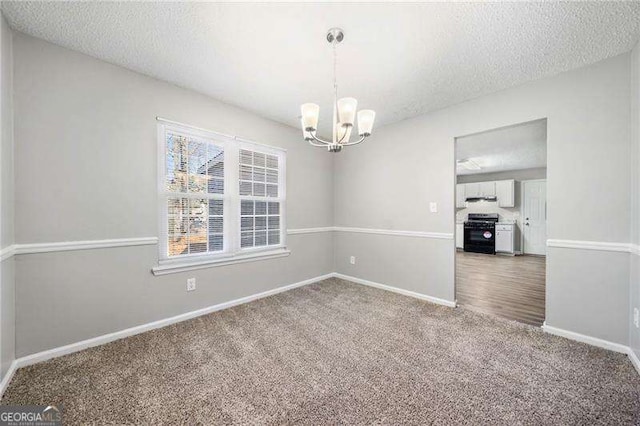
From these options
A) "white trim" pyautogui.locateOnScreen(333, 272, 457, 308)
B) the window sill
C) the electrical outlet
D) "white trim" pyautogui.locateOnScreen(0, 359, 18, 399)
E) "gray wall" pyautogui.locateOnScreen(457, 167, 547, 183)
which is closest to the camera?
"white trim" pyautogui.locateOnScreen(0, 359, 18, 399)

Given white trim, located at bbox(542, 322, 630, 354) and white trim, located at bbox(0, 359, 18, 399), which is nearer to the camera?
white trim, located at bbox(0, 359, 18, 399)

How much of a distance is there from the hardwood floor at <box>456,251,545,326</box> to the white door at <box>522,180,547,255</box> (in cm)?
71

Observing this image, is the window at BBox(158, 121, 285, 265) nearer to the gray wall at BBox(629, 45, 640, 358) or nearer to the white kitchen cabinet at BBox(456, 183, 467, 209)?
the gray wall at BBox(629, 45, 640, 358)

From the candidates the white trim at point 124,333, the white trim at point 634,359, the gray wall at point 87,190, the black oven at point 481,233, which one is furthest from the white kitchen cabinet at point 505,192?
the gray wall at point 87,190

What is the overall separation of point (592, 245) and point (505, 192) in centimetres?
566

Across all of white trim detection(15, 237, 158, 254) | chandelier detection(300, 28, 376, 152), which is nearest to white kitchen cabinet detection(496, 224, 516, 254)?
chandelier detection(300, 28, 376, 152)

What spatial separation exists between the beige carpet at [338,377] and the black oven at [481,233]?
513 cm

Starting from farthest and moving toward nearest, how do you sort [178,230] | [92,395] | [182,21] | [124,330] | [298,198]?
[298,198], [178,230], [124,330], [182,21], [92,395]

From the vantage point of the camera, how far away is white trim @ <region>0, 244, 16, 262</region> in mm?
1596

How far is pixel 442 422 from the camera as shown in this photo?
139 cm

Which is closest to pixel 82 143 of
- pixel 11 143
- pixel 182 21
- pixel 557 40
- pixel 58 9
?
pixel 11 143

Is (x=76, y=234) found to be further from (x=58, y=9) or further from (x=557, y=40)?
(x=557, y=40)

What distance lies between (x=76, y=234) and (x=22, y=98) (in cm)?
106

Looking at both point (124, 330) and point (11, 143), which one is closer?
point (11, 143)
